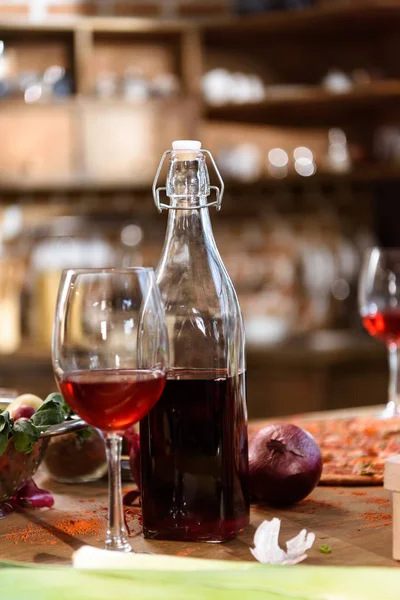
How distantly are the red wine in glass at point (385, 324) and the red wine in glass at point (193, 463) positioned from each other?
658 millimetres

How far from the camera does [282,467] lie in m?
0.91

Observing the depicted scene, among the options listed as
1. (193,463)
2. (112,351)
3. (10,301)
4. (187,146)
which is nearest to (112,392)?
(112,351)

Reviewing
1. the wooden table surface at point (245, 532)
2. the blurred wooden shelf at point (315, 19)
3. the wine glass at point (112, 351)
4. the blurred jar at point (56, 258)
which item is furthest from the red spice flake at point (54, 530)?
the blurred wooden shelf at point (315, 19)

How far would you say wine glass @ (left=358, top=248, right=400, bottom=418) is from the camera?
1.43 metres

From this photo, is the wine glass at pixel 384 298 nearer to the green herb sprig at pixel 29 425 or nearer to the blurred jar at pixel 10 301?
the green herb sprig at pixel 29 425

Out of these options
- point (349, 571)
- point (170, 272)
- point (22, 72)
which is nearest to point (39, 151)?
point (22, 72)

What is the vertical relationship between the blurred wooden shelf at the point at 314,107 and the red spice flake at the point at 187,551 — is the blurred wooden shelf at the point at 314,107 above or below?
above

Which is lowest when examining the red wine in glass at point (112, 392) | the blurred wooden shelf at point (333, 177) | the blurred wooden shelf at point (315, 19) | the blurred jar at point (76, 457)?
the blurred jar at point (76, 457)

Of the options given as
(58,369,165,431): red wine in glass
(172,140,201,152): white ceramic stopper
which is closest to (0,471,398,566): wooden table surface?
(58,369,165,431): red wine in glass

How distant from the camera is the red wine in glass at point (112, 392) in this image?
72 centimetres

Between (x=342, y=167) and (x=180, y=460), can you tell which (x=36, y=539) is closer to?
(x=180, y=460)

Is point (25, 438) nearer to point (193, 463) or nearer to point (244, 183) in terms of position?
point (193, 463)

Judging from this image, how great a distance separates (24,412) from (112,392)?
26 cm

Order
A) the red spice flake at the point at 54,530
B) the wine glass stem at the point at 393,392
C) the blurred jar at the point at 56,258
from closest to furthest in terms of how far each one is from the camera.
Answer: the red spice flake at the point at 54,530 < the wine glass stem at the point at 393,392 < the blurred jar at the point at 56,258
